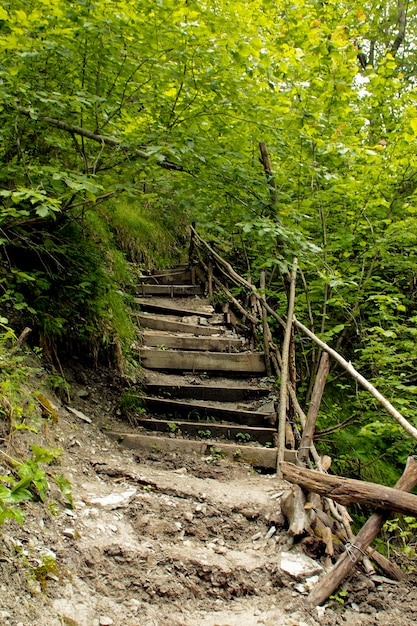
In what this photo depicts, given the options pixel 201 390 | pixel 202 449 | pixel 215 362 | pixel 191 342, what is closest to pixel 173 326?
pixel 191 342

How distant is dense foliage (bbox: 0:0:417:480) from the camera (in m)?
3.07

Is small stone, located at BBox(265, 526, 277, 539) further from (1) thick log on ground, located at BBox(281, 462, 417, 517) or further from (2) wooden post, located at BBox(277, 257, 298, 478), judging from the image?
(2) wooden post, located at BBox(277, 257, 298, 478)

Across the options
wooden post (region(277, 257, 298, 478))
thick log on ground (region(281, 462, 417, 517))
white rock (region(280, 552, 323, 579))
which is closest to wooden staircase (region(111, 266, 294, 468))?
wooden post (region(277, 257, 298, 478))

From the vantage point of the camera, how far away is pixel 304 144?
179 inches

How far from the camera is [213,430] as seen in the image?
457cm

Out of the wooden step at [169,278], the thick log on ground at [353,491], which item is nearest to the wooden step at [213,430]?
the thick log on ground at [353,491]

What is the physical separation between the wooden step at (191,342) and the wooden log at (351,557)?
12.3 feet

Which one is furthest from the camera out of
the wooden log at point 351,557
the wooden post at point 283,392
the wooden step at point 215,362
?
the wooden step at point 215,362

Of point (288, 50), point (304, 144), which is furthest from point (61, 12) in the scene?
point (304, 144)

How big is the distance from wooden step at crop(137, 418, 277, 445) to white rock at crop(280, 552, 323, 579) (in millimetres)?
1944

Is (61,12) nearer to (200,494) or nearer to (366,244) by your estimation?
(200,494)

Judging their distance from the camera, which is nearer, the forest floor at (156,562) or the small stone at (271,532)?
the forest floor at (156,562)

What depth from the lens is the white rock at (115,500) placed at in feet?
9.23

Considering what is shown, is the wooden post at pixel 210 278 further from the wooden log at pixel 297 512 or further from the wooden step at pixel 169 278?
the wooden log at pixel 297 512
